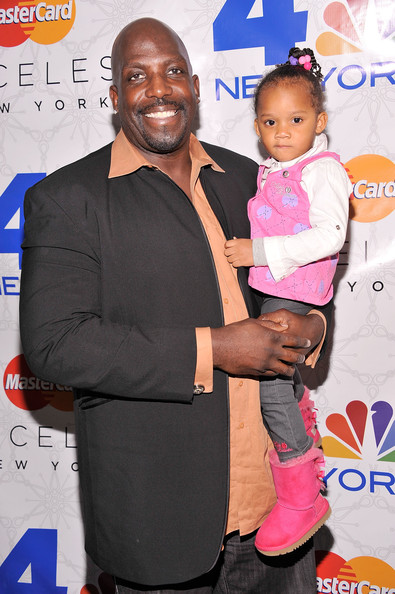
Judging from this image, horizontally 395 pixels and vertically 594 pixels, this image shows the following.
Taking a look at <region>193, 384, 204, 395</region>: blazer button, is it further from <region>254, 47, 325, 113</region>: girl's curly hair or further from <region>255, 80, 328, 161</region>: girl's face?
<region>254, 47, 325, 113</region>: girl's curly hair

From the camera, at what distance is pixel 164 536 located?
1.57m

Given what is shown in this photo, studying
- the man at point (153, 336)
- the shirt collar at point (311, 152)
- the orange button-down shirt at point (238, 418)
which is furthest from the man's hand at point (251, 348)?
the shirt collar at point (311, 152)

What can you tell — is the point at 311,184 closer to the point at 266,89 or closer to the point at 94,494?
the point at 266,89

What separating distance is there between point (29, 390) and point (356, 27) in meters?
2.04

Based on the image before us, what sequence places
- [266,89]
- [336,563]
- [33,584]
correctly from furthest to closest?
[33,584], [336,563], [266,89]

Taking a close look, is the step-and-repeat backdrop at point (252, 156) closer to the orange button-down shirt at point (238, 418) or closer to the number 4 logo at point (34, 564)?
the number 4 logo at point (34, 564)

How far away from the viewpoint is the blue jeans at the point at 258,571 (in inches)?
73.2

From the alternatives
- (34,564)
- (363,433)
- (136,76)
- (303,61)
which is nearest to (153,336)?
(136,76)

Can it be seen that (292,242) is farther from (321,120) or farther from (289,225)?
(321,120)

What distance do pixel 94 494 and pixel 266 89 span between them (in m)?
1.20

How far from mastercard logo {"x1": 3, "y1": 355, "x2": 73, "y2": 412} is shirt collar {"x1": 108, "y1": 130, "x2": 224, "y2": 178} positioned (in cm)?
134

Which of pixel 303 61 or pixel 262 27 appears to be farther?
pixel 262 27

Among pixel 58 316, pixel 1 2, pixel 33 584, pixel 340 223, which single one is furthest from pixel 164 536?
pixel 1 2

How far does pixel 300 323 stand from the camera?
166cm
